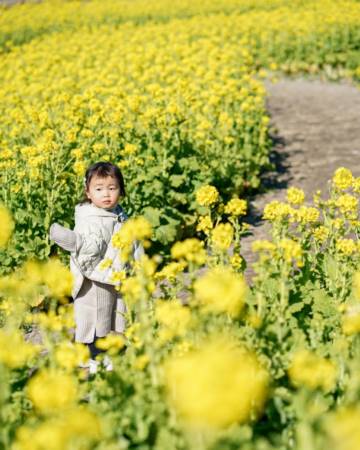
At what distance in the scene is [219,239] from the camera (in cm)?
314

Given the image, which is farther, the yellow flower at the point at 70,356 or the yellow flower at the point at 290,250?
the yellow flower at the point at 290,250

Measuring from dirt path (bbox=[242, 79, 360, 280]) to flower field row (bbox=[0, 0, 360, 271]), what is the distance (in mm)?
397

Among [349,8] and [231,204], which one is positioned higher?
[349,8]

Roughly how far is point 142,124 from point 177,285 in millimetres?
3282

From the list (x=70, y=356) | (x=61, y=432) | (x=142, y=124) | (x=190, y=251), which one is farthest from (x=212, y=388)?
(x=142, y=124)

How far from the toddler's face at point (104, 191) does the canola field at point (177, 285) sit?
0.26 meters

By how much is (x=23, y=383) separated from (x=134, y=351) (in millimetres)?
582

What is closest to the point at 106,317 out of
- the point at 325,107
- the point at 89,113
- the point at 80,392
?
the point at 80,392

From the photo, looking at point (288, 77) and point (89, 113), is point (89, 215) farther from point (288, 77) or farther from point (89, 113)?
point (288, 77)

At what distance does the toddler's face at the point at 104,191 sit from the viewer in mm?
4191

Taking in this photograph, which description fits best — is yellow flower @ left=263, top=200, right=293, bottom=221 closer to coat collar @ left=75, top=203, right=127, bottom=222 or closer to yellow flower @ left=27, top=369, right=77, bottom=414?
coat collar @ left=75, top=203, right=127, bottom=222

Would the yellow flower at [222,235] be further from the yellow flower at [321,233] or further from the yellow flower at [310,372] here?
the yellow flower at [321,233]

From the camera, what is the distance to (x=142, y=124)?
21.1ft

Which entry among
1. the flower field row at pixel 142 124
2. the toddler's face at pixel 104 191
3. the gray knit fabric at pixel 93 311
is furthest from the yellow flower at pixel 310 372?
the flower field row at pixel 142 124
